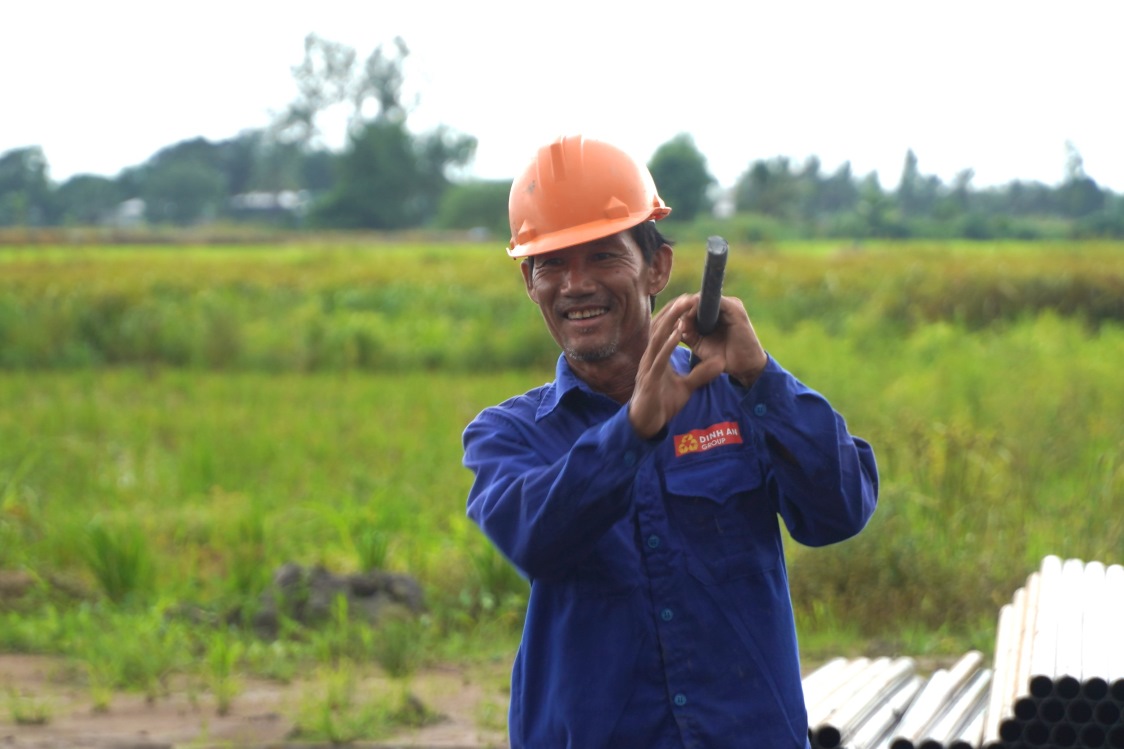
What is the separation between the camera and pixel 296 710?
5.94 meters

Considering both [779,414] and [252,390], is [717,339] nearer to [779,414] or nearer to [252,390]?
[779,414]

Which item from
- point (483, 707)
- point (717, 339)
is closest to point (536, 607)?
point (717, 339)

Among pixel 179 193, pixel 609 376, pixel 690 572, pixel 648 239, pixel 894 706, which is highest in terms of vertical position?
pixel 179 193

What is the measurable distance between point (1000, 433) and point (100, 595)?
5618 millimetres

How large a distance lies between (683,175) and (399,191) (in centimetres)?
2762

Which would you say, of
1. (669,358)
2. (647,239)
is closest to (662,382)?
(669,358)

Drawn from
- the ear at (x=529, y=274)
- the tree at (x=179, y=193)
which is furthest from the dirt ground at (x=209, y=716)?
the tree at (x=179, y=193)

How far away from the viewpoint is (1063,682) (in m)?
3.56

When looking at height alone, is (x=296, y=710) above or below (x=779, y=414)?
below

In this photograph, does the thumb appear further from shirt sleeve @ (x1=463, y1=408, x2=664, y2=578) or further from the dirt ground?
the dirt ground

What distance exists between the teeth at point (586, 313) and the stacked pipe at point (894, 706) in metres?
1.76

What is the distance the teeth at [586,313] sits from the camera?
2.48m

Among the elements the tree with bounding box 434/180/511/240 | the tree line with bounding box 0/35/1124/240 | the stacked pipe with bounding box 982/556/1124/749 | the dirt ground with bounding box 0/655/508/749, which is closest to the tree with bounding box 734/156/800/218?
the tree line with bounding box 0/35/1124/240

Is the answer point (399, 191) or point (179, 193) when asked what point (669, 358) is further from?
point (399, 191)
